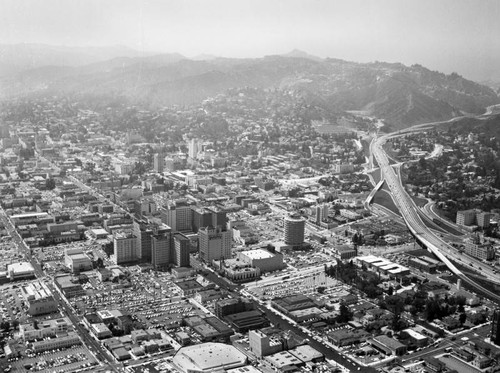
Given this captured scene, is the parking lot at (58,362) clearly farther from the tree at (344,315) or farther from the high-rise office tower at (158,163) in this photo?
the high-rise office tower at (158,163)

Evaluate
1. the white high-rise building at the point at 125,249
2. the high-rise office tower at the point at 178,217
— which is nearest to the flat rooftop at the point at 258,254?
the white high-rise building at the point at 125,249

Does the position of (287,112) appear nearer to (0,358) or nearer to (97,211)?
(97,211)

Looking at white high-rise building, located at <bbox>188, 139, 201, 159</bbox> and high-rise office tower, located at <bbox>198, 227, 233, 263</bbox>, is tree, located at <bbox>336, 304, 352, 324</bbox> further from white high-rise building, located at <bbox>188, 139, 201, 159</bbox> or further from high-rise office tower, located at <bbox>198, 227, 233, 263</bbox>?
white high-rise building, located at <bbox>188, 139, 201, 159</bbox>

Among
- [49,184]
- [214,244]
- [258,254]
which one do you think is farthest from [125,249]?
[49,184]

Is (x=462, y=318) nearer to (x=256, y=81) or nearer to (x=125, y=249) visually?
(x=125, y=249)

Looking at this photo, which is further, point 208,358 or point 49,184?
point 49,184

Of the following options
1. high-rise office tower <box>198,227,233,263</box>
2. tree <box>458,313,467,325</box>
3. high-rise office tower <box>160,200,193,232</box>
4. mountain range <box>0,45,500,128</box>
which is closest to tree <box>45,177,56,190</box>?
high-rise office tower <box>160,200,193,232</box>
